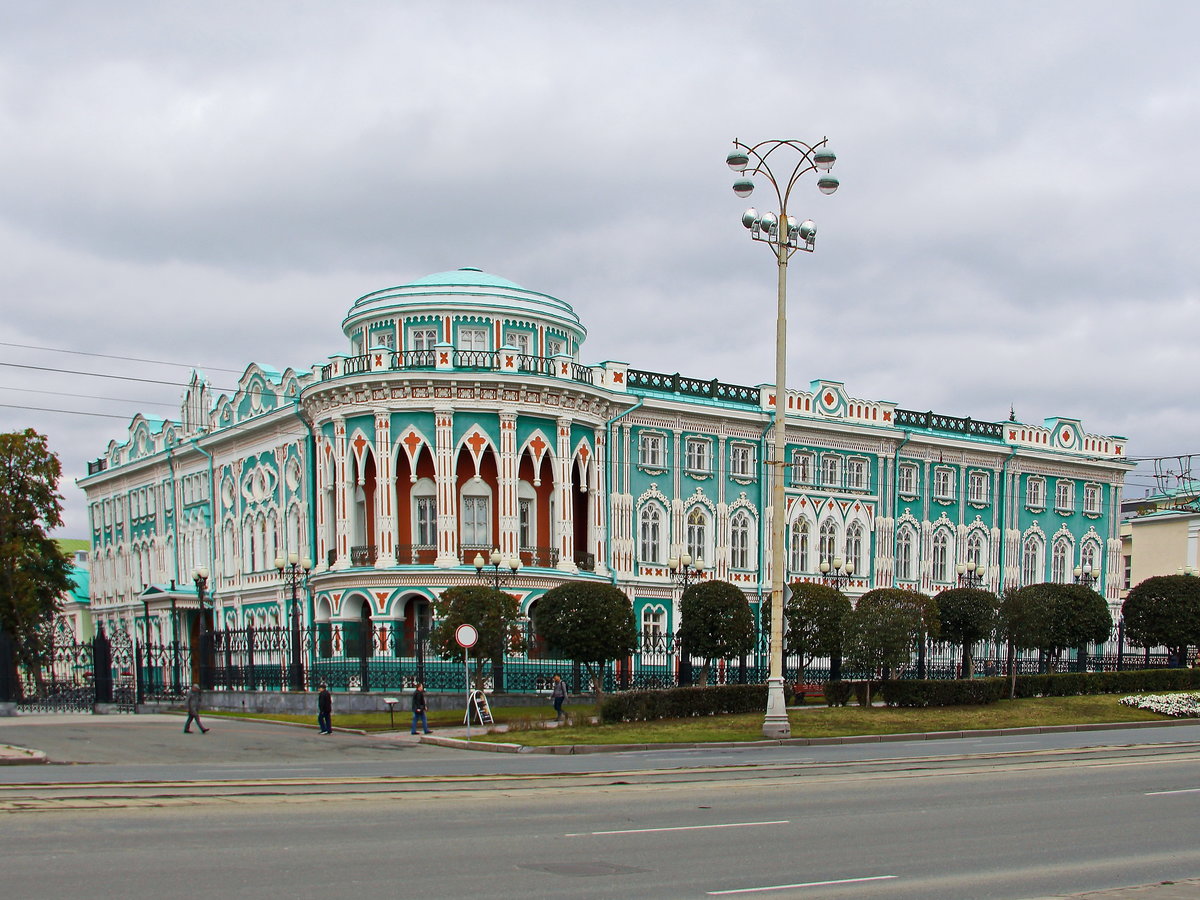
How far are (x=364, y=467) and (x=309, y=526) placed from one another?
4680 mm

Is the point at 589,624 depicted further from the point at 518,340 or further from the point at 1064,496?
the point at 1064,496

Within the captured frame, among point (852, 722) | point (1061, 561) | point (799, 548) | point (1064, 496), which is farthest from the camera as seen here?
point (1064, 496)

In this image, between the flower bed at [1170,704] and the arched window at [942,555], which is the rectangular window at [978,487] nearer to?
the arched window at [942,555]

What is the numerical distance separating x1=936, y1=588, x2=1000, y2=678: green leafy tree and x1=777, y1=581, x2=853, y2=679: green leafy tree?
169 inches

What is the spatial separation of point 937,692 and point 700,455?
1787 centimetres

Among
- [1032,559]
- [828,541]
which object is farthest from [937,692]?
[1032,559]

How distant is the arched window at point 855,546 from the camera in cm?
5656

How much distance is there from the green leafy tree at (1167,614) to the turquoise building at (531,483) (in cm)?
554

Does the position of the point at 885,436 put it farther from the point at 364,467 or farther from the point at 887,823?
the point at 887,823

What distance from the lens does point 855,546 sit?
56.8m

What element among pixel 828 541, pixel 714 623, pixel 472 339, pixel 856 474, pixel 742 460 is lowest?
pixel 714 623

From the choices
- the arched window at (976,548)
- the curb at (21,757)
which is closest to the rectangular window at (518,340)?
the arched window at (976,548)

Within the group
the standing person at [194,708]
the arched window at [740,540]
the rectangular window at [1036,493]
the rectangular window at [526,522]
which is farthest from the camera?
the rectangular window at [1036,493]

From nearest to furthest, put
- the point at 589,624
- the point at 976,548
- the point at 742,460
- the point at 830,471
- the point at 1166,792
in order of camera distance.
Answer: the point at 1166,792 < the point at 589,624 < the point at 742,460 < the point at 830,471 < the point at 976,548
